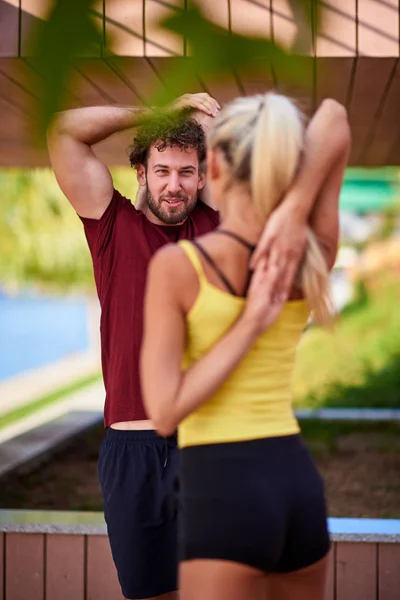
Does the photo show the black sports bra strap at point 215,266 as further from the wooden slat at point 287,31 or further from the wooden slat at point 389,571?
the wooden slat at point 389,571

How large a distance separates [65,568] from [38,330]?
86.7 ft

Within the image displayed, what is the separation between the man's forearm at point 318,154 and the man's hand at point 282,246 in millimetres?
18

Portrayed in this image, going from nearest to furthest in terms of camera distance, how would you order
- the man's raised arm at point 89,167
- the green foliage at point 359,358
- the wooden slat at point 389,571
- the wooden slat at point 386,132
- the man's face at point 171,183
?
the man's raised arm at point 89,167 < the man's face at point 171,183 < the wooden slat at point 389,571 < the wooden slat at point 386,132 < the green foliage at point 359,358

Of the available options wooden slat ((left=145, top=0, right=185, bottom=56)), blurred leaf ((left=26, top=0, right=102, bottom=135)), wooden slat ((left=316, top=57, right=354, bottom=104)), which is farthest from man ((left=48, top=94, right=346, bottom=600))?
blurred leaf ((left=26, top=0, right=102, bottom=135))

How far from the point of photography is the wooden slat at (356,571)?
271 cm

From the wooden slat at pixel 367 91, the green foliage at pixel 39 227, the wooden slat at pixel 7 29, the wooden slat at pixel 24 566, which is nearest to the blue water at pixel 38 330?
the green foliage at pixel 39 227

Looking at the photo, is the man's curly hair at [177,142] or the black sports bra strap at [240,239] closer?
the black sports bra strap at [240,239]

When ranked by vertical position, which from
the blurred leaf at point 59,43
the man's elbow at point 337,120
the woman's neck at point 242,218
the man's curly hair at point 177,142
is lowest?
the woman's neck at point 242,218

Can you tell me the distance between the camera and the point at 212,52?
0.65 meters

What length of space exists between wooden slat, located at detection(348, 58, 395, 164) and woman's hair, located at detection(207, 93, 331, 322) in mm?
1298

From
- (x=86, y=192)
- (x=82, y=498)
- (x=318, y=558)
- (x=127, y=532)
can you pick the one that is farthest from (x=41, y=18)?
(x=82, y=498)

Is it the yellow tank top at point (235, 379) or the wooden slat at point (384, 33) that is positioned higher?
the wooden slat at point (384, 33)

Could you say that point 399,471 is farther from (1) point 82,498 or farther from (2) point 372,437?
(1) point 82,498

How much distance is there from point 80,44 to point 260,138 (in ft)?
2.14
